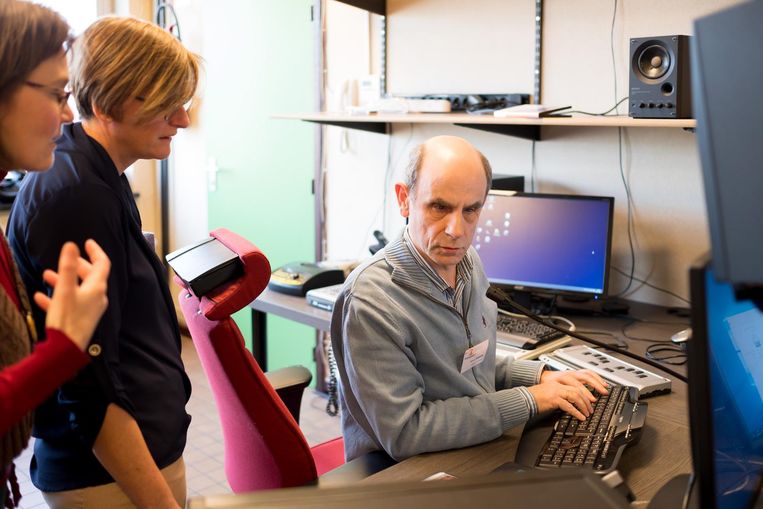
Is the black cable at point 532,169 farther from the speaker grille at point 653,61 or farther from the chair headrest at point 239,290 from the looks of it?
the chair headrest at point 239,290

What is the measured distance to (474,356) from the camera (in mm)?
1622

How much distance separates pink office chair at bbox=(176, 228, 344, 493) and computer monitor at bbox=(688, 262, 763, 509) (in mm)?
708

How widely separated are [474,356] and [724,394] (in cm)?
64

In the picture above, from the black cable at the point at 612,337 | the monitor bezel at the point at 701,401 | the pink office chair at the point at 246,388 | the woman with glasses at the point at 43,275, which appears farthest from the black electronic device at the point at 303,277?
the monitor bezel at the point at 701,401

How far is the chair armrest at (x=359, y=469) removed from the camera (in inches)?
58.1

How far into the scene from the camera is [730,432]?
1046mm

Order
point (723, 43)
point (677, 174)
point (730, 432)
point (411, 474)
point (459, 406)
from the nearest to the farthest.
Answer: point (723, 43) < point (730, 432) < point (411, 474) < point (459, 406) < point (677, 174)

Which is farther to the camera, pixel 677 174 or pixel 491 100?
pixel 491 100

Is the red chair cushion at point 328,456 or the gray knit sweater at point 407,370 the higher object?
the gray knit sweater at point 407,370

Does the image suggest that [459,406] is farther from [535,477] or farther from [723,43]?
[723,43]

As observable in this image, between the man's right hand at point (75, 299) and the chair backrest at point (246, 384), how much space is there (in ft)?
1.38

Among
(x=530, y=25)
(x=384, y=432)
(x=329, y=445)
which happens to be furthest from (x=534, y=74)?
(x=384, y=432)

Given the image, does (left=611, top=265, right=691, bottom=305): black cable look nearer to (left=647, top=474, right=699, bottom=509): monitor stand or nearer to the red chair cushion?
the red chair cushion

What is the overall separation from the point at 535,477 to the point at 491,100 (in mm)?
2311
